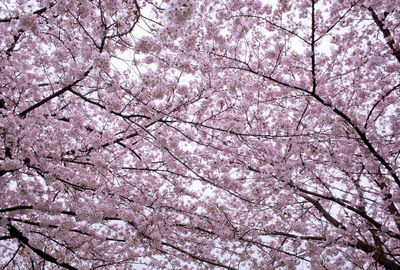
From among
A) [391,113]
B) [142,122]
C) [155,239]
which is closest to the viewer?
[155,239]

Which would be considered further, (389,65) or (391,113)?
(391,113)

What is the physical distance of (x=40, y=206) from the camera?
16.7 feet

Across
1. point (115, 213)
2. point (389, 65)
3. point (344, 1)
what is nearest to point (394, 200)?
point (389, 65)

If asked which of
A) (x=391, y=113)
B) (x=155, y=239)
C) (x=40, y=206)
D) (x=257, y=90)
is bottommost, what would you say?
(x=40, y=206)

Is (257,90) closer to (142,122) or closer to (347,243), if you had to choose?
(142,122)

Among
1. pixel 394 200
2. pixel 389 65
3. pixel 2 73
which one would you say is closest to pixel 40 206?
pixel 2 73

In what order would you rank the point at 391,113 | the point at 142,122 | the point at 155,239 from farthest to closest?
the point at 391,113 < the point at 142,122 < the point at 155,239

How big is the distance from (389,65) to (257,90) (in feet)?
10.9

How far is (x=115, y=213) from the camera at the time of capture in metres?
5.74

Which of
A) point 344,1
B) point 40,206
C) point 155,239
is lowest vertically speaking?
point 40,206

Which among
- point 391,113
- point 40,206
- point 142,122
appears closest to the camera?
point 40,206

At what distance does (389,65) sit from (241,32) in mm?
3846

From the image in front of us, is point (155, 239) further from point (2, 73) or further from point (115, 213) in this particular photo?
point (2, 73)

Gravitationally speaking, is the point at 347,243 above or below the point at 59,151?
above
